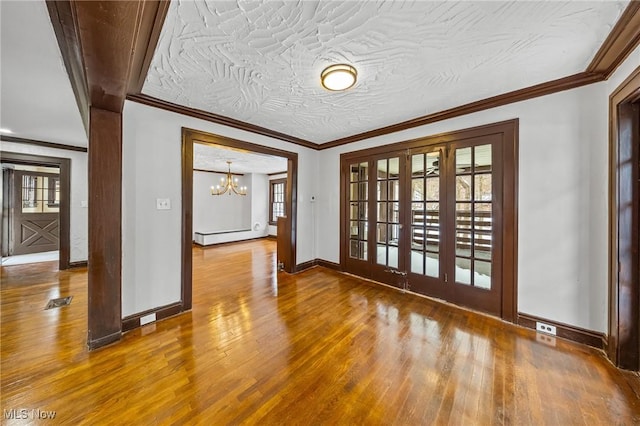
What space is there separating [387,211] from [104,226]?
11.0ft

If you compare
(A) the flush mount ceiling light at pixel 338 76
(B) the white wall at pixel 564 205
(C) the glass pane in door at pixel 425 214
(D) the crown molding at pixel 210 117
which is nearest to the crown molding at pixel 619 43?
(B) the white wall at pixel 564 205

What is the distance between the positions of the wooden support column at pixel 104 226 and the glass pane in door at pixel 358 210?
308 cm

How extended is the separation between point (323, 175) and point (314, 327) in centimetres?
290

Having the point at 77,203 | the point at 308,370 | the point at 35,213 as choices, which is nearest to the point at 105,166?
the point at 308,370

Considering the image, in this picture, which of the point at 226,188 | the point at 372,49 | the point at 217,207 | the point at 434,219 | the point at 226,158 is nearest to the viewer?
the point at 372,49

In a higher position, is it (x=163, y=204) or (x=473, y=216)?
(x=163, y=204)

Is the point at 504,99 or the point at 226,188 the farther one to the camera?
the point at 226,188

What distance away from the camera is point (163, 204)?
254cm

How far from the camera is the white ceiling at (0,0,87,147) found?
4.68 feet

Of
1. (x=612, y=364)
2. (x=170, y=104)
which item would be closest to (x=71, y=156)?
(x=170, y=104)

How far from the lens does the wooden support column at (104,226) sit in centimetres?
201

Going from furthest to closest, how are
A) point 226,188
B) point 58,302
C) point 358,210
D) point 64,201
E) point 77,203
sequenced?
point 226,188 < point 77,203 < point 64,201 < point 358,210 < point 58,302

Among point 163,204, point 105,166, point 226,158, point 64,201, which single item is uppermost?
point 226,158

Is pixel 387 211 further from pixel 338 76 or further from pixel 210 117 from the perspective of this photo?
pixel 210 117
